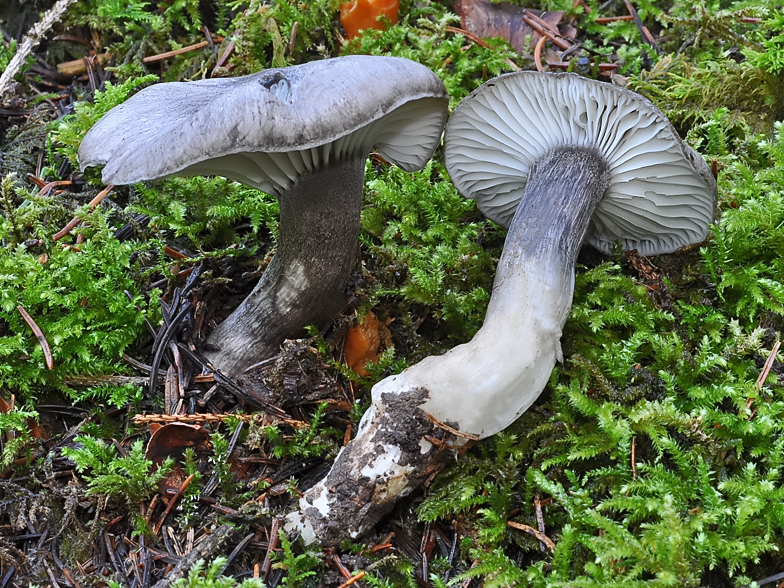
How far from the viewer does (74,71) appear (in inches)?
131

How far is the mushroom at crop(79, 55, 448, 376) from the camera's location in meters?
1.57

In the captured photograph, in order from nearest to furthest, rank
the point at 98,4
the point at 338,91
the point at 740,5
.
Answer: the point at 338,91
the point at 740,5
the point at 98,4

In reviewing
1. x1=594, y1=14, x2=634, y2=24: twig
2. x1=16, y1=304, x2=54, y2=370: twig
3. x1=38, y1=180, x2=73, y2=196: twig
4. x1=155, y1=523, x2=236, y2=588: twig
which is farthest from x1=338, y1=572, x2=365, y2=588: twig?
x1=594, y1=14, x2=634, y2=24: twig

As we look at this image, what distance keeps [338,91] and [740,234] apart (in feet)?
5.35

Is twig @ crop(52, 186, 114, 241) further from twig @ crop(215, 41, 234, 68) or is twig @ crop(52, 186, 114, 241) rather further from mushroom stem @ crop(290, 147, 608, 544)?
mushroom stem @ crop(290, 147, 608, 544)

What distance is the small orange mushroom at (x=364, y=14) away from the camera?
3109mm

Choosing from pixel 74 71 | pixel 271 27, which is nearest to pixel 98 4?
pixel 74 71

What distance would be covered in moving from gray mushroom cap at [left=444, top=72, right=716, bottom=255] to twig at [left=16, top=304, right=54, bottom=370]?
170 cm

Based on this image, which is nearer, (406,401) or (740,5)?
(406,401)

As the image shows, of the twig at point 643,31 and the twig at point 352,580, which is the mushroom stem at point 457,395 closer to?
the twig at point 352,580

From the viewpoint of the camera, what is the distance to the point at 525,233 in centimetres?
216

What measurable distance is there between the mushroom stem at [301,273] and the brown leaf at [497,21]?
165cm

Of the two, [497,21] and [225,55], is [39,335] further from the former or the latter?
[497,21]

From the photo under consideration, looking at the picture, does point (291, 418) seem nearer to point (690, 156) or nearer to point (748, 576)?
point (748, 576)
